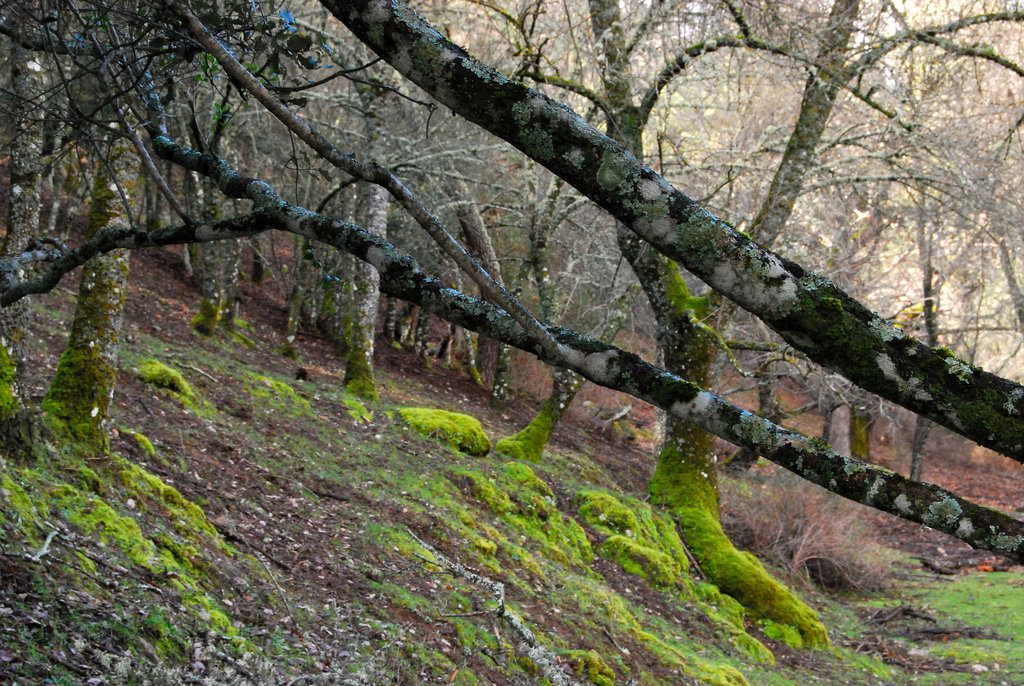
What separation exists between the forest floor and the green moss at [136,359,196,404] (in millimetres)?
101

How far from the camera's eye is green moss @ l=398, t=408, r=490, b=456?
10.5m

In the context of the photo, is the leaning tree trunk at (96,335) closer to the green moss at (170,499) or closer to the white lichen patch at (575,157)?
the green moss at (170,499)

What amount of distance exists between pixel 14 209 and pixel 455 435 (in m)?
5.83

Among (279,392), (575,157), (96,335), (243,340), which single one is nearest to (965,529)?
(575,157)

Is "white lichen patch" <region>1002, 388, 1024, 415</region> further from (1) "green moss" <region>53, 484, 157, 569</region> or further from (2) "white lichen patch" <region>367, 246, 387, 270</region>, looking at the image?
(1) "green moss" <region>53, 484, 157, 569</region>

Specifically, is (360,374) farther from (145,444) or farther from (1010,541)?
(1010,541)

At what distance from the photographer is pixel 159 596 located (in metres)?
4.21

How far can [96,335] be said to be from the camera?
5492 millimetres

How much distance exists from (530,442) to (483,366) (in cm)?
680

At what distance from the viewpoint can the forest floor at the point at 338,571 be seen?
394 centimetres

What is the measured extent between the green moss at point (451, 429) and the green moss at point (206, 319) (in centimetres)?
412

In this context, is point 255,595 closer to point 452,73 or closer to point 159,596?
point 159,596

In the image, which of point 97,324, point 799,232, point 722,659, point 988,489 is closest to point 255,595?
point 97,324

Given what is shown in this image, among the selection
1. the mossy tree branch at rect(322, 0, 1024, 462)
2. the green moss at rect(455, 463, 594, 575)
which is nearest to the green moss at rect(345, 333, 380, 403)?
the green moss at rect(455, 463, 594, 575)
